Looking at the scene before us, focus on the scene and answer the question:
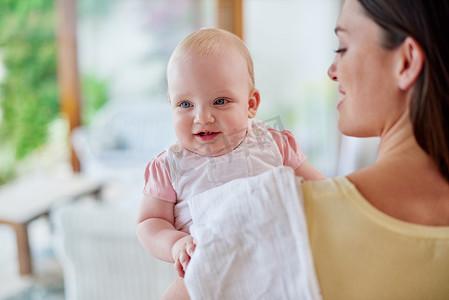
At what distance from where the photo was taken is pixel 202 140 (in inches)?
34.9

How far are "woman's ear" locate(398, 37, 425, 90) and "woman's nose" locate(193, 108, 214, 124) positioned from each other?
328 mm

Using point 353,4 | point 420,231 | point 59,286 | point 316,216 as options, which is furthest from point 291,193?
point 59,286

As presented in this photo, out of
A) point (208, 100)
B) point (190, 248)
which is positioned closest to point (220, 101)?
point (208, 100)

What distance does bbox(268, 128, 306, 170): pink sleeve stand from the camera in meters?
0.97

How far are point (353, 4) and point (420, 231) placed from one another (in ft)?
1.13

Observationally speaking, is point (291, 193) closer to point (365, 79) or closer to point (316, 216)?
point (316, 216)

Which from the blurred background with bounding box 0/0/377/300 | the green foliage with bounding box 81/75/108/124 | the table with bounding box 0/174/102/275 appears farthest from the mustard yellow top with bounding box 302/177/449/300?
the green foliage with bounding box 81/75/108/124

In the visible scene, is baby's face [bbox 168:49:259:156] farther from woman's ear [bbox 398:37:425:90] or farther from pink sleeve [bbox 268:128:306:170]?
woman's ear [bbox 398:37:425:90]

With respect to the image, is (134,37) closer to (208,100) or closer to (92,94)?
(92,94)

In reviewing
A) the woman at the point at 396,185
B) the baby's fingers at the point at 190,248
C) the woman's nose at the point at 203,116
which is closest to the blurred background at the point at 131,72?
the woman's nose at the point at 203,116

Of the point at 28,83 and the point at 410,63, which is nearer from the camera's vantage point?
the point at 410,63

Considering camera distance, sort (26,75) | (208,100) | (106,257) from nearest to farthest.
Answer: (208,100)
(106,257)
(26,75)

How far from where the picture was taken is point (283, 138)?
38.9 inches

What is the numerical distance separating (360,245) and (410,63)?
0.26m
